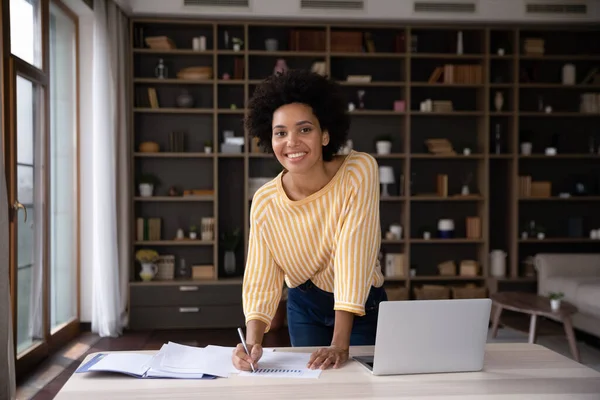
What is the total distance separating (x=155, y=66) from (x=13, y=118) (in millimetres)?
2391

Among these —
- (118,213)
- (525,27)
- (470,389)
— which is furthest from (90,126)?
(470,389)

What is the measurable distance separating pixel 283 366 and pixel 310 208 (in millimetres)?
464

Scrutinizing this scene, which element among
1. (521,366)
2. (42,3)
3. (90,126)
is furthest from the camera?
(90,126)

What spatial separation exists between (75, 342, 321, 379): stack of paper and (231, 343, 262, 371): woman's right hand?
0.02 metres

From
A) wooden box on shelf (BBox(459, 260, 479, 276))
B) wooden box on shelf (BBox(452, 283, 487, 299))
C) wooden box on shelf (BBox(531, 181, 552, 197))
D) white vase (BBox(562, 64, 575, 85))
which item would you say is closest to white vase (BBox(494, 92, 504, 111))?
white vase (BBox(562, 64, 575, 85))

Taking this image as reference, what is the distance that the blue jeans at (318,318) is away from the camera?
1.92 meters

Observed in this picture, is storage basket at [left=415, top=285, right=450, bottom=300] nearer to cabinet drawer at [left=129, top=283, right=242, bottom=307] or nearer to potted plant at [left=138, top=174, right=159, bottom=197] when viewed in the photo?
cabinet drawer at [left=129, top=283, right=242, bottom=307]

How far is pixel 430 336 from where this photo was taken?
1.42 metres

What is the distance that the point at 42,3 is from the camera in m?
4.32

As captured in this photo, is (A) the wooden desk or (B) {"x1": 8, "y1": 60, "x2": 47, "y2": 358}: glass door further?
(B) {"x1": 8, "y1": 60, "x2": 47, "y2": 358}: glass door

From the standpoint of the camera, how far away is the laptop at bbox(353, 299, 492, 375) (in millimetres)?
1382

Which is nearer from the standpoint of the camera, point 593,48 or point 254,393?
point 254,393

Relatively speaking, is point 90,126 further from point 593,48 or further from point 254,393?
point 593,48

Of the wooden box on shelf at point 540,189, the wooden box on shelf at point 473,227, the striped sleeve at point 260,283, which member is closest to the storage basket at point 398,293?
the wooden box on shelf at point 473,227
